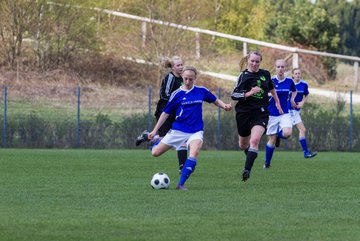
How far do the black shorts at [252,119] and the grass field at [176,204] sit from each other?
0.87 m

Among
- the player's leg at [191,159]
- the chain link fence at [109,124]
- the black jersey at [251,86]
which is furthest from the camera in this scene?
the chain link fence at [109,124]

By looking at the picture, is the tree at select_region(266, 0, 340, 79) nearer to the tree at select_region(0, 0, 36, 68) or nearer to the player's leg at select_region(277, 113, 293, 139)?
the tree at select_region(0, 0, 36, 68)

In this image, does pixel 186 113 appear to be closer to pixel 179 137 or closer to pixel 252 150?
pixel 179 137

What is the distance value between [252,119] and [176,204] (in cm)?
397

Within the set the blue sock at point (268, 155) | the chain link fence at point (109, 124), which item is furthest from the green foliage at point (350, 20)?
the blue sock at point (268, 155)

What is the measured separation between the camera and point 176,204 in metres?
11.1

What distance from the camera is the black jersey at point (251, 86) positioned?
14789mm

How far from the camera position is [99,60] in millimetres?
37844

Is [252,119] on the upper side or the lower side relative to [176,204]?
upper

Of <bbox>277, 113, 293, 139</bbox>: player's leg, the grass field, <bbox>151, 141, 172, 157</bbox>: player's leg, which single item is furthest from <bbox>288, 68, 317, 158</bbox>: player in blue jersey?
<bbox>151, 141, 172, 157</bbox>: player's leg

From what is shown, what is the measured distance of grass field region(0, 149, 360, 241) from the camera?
8.80 metres

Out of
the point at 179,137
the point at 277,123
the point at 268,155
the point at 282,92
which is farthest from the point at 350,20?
the point at 179,137

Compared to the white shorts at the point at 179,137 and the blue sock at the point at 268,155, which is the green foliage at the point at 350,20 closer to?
the blue sock at the point at 268,155

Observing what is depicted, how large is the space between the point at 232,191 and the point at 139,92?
865 inches
